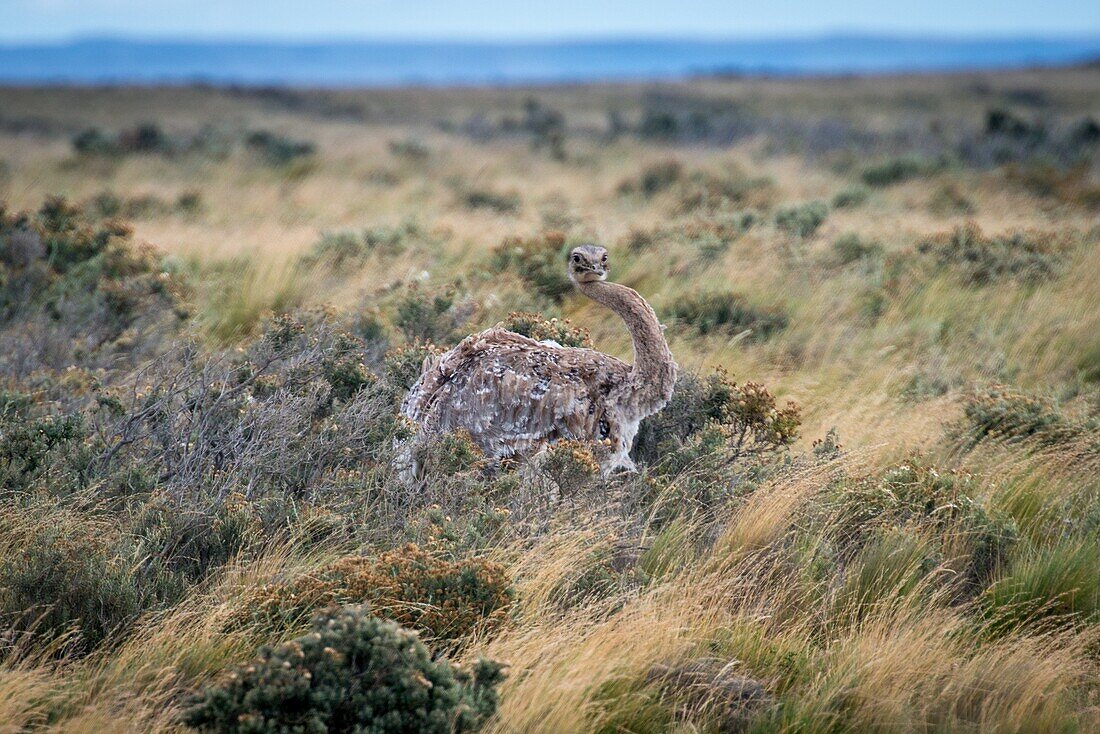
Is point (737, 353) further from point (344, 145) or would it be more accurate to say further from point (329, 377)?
point (344, 145)

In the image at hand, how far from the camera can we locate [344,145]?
22.8 m

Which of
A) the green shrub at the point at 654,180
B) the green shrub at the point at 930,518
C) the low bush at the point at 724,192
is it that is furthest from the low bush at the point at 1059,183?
the green shrub at the point at 930,518

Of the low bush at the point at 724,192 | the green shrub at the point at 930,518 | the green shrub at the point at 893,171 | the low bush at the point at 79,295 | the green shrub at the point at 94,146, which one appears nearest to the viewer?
the green shrub at the point at 930,518

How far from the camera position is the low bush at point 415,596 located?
373 centimetres

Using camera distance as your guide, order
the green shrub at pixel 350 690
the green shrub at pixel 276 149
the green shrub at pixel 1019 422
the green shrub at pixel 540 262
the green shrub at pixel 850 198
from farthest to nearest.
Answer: the green shrub at pixel 276 149 < the green shrub at pixel 850 198 < the green shrub at pixel 540 262 < the green shrub at pixel 1019 422 < the green shrub at pixel 350 690

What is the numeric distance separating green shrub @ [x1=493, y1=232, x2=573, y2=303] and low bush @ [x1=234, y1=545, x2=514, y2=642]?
14.8ft

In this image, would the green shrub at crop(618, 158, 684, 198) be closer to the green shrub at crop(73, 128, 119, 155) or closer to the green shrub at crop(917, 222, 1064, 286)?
the green shrub at crop(917, 222, 1064, 286)

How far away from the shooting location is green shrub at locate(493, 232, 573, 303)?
8.35 metres

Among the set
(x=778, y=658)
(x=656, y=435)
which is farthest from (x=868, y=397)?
(x=778, y=658)

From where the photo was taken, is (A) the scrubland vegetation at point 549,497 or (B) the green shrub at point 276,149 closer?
(A) the scrubland vegetation at point 549,497

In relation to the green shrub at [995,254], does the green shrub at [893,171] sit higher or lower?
higher

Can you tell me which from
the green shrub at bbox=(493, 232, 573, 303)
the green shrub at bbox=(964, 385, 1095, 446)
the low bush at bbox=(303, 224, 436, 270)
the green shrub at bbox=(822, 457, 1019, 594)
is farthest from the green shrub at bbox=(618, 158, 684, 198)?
the green shrub at bbox=(822, 457, 1019, 594)

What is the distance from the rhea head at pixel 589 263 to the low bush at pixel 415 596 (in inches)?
62.2

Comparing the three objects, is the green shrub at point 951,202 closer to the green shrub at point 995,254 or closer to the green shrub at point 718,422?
the green shrub at point 995,254
